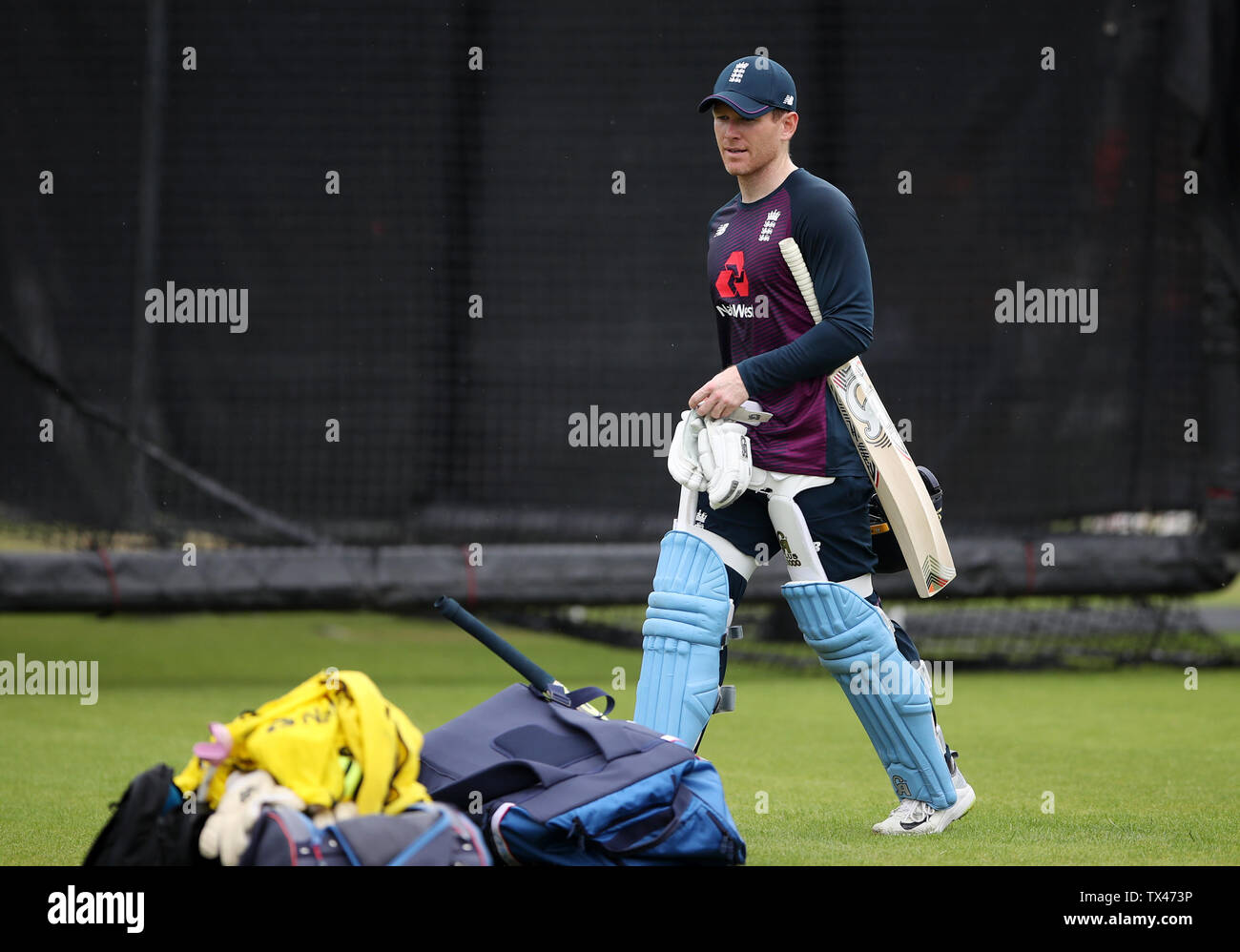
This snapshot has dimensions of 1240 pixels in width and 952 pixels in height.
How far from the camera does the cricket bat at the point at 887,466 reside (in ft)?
11.4

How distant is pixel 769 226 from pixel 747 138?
8.3 inches

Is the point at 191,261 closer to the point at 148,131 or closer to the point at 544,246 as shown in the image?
the point at 148,131

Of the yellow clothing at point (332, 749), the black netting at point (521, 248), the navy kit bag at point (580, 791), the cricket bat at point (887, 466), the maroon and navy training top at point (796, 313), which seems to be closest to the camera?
the yellow clothing at point (332, 749)

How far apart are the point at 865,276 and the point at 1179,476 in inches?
159

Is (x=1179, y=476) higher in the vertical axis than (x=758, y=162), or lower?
lower

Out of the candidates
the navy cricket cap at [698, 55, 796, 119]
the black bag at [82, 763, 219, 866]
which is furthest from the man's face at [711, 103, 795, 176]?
the black bag at [82, 763, 219, 866]

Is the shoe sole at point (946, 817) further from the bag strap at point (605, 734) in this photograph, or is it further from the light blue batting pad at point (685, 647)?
the bag strap at point (605, 734)

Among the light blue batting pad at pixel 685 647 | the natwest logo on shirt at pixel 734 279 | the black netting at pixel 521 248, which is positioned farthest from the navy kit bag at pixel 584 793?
the black netting at pixel 521 248

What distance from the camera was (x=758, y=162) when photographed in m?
3.47

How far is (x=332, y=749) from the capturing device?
8.69 feet

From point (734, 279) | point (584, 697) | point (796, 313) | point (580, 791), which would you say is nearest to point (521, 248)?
point (734, 279)


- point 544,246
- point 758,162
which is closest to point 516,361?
point 544,246

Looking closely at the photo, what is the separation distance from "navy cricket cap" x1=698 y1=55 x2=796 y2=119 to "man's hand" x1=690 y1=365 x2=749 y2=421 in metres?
0.60

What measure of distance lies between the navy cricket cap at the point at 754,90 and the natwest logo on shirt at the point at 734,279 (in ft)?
1.10
